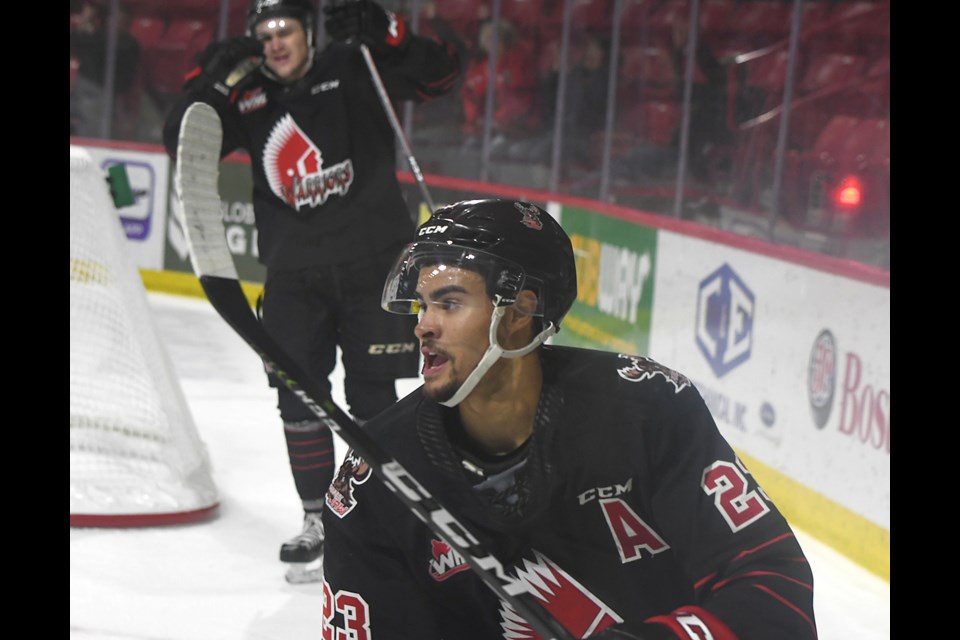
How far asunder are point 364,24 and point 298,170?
1.14 ft

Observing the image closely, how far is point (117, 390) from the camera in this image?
3.52m

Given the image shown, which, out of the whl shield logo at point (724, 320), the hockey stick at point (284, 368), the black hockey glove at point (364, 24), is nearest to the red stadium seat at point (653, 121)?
the whl shield logo at point (724, 320)

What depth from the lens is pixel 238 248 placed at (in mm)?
7117

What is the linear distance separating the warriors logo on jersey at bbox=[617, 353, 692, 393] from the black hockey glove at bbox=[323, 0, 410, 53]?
1.70 metres

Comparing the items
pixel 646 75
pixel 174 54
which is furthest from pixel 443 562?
pixel 174 54

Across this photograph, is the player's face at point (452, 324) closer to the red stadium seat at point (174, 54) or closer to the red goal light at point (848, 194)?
the red goal light at point (848, 194)

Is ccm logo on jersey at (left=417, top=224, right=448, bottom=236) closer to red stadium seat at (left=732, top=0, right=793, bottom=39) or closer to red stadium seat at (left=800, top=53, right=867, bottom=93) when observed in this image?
red stadium seat at (left=800, top=53, right=867, bottom=93)

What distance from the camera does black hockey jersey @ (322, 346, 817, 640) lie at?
1.38m

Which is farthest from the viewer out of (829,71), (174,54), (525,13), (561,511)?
(174,54)

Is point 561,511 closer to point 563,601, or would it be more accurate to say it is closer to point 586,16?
point 563,601

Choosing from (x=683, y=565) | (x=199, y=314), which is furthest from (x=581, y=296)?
(x=683, y=565)

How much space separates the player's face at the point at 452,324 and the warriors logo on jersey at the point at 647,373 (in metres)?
0.15
